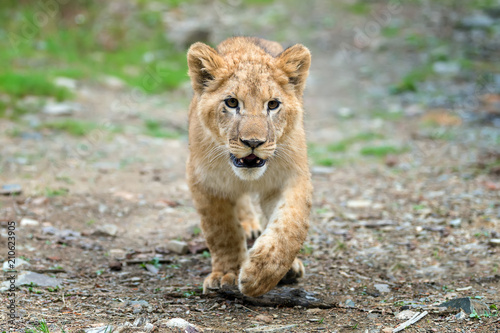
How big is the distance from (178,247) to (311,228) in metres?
1.63

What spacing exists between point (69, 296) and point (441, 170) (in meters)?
6.09

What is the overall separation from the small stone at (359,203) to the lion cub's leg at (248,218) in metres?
1.63

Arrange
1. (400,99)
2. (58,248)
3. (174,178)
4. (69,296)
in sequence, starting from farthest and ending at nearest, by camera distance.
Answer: (400,99) → (174,178) → (58,248) → (69,296)

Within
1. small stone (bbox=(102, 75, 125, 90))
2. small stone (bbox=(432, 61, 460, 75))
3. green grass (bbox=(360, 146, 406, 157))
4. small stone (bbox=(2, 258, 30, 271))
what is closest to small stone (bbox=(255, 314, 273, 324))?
small stone (bbox=(2, 258, 30, 271))

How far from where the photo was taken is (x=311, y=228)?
271 inches

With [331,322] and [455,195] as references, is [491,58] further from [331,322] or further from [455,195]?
[331,322]

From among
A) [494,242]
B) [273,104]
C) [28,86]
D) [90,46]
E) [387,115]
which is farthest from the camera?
[90,46]

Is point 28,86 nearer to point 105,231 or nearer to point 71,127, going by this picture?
point 71,127

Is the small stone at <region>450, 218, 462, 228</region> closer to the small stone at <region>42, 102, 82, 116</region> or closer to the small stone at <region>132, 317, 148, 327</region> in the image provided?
the small stone at <region>132, 317, 148, 327</region>

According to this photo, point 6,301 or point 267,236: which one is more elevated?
point 267,236

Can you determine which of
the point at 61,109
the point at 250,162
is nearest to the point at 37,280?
the point at 250,162

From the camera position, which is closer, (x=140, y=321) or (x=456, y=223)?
(x=140, y=321)

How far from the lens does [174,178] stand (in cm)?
888

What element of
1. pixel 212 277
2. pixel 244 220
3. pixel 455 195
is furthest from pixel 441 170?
pixel 212 277
